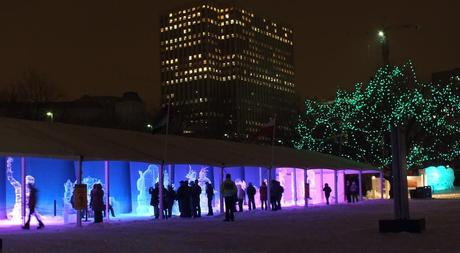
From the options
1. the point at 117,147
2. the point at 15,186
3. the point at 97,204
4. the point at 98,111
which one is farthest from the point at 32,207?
the point at 98,111

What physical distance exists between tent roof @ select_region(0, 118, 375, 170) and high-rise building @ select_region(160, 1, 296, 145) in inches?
3239

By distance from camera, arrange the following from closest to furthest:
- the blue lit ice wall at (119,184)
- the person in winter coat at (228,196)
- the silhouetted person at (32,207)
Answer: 1. the silhouetted person at (32,207)
2. the person in winter coat at (228,196)
3. the blue lit ice wall at (119,184)

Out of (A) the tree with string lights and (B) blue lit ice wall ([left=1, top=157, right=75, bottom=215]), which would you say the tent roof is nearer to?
(B) blue lit ice wall ([left=1, top=157, right=75, bottom=215])

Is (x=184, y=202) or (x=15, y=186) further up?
(x=15, y=186)

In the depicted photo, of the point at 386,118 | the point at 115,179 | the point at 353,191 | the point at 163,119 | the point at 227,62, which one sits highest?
the point at 227,62

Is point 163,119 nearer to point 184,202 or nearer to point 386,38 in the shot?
point 184,202

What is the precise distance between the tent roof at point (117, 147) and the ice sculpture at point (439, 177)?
31.0m

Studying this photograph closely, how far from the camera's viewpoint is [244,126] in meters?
119

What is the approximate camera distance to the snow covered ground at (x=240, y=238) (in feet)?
45.4

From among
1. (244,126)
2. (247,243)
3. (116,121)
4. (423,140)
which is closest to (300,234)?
(247,243)

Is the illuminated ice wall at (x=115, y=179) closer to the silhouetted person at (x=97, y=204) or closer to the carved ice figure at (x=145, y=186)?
the carved ice figure at (x=145, y=186)

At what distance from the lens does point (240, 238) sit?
639 inches

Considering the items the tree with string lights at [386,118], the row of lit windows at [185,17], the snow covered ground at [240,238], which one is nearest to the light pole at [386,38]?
the snow covered ground at [240,238]

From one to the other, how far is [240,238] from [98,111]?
2945 inches
